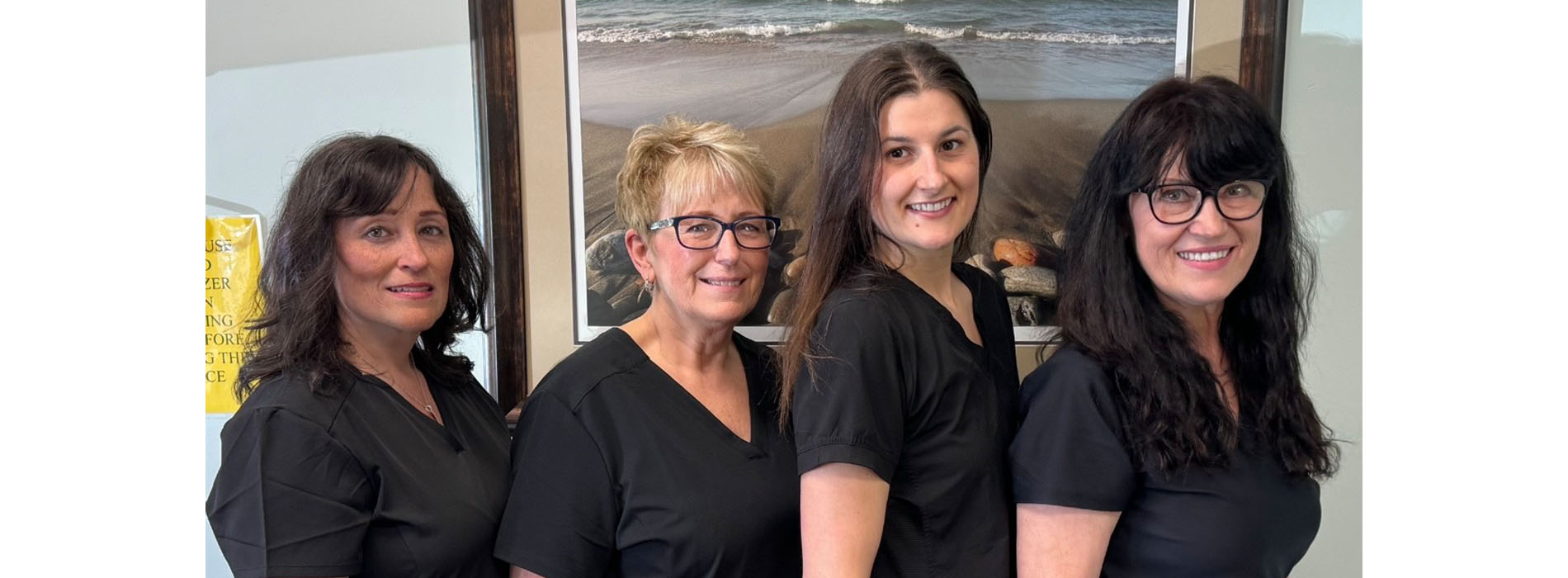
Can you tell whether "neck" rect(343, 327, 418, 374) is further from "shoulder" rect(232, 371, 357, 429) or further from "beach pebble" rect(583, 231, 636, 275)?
"beach pebble" rect(583, 231, 636, 275)

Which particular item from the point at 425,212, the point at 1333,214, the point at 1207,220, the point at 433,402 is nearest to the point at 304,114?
the point at 425,212

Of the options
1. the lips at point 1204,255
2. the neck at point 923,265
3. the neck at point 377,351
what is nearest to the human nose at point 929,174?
the neck at point 923,265

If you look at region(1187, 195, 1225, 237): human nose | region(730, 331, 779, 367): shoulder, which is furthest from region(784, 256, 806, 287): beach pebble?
region(1187, 195, 1225, 237): human nose

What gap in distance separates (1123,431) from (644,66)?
103 cm

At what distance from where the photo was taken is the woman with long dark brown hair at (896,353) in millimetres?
1186

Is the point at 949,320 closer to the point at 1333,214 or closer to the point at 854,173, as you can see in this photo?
the point at 854,173

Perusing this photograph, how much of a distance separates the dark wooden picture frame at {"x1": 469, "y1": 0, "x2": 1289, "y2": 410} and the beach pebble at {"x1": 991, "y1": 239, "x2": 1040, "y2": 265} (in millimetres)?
468

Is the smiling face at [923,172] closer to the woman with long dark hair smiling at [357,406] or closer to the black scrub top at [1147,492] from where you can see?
the black scrub top at [1147,492]

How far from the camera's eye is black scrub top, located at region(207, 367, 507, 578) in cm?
117

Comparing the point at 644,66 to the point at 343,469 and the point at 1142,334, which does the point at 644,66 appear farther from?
the point at 1142,334

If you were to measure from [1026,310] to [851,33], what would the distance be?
0.59 metres

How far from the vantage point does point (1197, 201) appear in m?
1.23

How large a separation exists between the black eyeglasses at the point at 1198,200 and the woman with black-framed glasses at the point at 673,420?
1.83ft

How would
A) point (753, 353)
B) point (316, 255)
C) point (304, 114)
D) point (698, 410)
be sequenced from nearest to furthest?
point (316, 255) → point (698, 410) → point (753, 353) → point (304, 114)
